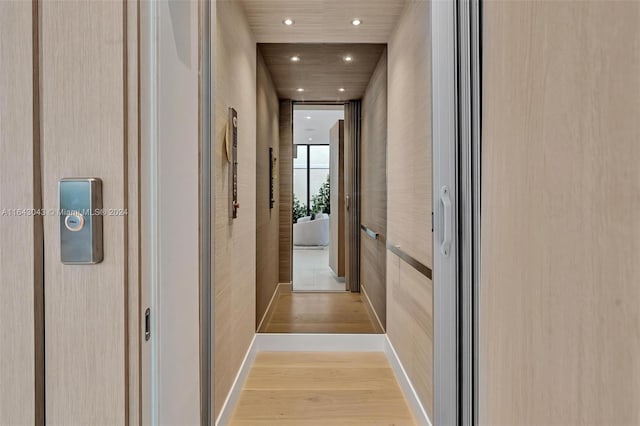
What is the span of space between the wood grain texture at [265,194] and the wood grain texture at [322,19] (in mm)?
268

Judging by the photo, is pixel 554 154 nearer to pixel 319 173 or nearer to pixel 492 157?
pixel 492 157

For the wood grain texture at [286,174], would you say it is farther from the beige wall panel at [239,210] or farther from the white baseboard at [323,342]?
the white baseboard at [323,342]

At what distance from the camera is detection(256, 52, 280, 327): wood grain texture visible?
2863 millimetres

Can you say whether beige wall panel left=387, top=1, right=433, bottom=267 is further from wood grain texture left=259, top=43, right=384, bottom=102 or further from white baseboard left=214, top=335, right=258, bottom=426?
white baseboard left=214, top=335, right=258, bottom=426

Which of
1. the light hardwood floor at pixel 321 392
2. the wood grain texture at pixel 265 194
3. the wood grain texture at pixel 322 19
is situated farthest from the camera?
the wood grain texture at pixel 265 194

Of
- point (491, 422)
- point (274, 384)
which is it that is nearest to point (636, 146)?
point (491, 422)

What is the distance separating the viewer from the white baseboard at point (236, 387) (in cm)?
197

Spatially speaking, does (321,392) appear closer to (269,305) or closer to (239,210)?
(269,305)
